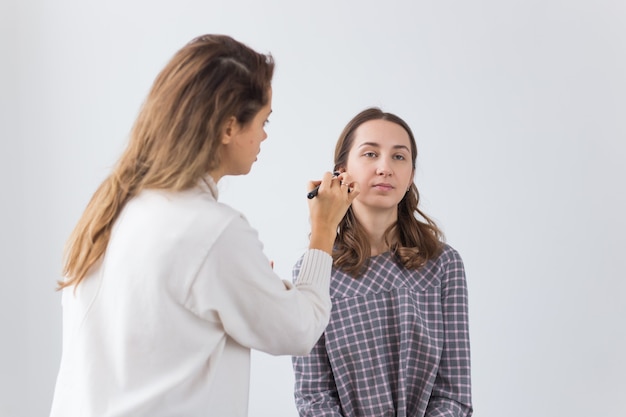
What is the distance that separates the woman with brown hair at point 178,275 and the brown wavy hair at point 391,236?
52 cm

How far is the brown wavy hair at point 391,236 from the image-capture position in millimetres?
1708

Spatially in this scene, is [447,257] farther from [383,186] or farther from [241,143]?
[241,143]

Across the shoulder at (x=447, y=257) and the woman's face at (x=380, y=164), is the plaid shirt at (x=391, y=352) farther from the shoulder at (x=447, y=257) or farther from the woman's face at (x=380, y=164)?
the woman's face at (x=380, y=164)

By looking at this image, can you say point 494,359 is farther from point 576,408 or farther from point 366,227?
point 366,227

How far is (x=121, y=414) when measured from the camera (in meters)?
1.10

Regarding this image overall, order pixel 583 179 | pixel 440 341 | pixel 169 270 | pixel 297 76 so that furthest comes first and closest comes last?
pixel 297 76 < pixel 583 179 < pixel 440 341 < pixel 169 270

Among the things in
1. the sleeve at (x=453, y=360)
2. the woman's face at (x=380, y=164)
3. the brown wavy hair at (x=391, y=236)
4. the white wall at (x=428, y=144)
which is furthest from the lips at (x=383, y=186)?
the white wall at (x=428, y=144)

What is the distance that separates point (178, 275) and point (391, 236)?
0.75 m

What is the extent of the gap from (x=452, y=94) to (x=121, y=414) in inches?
64.2

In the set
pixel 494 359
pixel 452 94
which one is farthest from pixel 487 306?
pixel 452 94

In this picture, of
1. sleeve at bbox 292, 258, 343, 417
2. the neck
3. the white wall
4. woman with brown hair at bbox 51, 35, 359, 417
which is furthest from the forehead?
the white wall

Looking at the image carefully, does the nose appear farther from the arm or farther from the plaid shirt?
the arm

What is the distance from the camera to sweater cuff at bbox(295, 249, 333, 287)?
4.17 ft

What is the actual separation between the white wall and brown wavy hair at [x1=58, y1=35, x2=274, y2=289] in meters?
1.12
